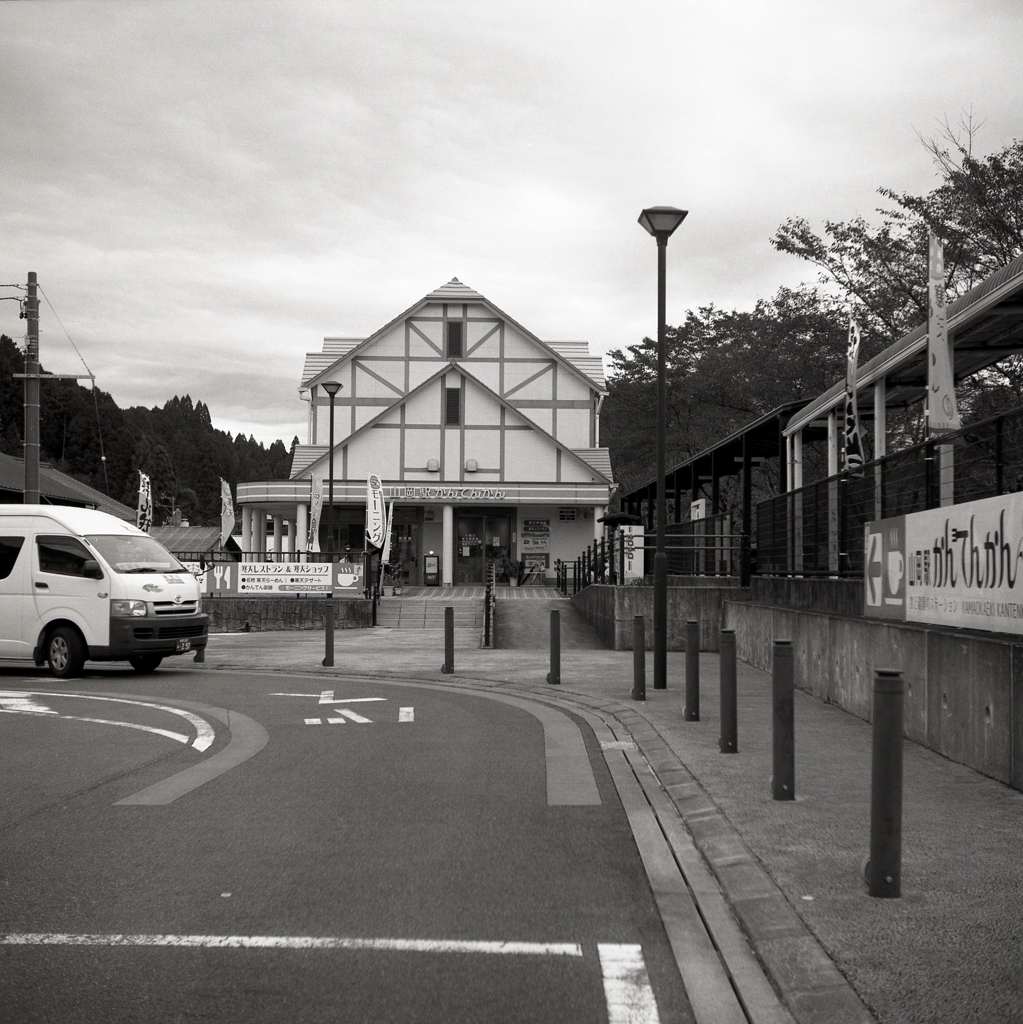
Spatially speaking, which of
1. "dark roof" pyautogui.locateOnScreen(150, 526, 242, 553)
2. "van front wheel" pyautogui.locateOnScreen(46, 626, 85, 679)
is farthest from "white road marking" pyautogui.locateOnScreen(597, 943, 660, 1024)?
"dark roof" pyautogui.locateOnScreen(150, 526, 242, 553)

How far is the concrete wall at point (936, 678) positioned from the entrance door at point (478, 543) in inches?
1291

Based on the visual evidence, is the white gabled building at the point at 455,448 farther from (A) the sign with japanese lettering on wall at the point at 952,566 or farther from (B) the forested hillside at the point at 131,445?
(B) the forested hillside at the point at 131,445

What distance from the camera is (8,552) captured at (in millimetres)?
16516

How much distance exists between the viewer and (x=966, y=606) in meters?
8.49

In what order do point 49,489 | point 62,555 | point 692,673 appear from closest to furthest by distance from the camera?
point 692,673 < point 62,555 < point 49,489

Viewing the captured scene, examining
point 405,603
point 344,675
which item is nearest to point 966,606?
point 344,675

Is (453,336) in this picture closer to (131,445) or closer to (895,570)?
(895,570)

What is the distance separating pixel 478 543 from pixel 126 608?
102ft

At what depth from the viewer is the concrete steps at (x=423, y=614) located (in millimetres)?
28658

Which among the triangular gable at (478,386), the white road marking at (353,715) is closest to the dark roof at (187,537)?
the triangular gable at (478,386)

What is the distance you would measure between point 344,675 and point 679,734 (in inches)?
302

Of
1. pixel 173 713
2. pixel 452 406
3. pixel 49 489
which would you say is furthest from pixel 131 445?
pixel 173 713

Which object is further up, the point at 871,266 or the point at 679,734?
the point at 871,266

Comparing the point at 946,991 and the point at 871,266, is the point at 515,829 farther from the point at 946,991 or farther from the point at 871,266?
the point at 871,266
